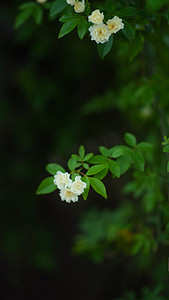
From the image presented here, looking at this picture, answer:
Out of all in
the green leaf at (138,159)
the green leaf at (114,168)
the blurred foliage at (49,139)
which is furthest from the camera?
the blurred foliage at (49,139)

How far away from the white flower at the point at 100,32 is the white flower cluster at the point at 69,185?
1.51 feet

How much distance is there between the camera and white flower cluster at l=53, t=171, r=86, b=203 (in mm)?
1031

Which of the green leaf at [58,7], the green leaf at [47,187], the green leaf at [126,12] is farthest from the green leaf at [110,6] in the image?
the green leaf at [47,187]

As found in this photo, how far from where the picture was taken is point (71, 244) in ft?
12.4

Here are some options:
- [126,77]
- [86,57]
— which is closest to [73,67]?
[86,57]

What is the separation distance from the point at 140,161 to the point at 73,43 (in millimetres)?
2036

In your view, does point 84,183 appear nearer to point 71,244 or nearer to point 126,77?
point 126,77

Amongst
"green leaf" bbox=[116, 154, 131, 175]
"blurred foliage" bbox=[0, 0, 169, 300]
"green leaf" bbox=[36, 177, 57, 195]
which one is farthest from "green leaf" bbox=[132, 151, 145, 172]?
"blurred foliage" bbox=[0, 0, 169, 300]

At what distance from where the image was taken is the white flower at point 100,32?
3.37ft

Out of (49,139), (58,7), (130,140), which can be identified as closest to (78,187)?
(130,140)

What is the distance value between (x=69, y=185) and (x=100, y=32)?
20.1 inches

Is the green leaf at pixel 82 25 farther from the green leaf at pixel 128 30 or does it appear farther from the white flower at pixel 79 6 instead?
the green leaf at pixel 128 30

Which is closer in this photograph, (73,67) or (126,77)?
(126,77)

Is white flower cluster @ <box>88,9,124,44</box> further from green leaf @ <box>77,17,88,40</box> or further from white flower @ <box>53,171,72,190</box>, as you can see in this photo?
white flower @ <box>53,171,72,190</box>
